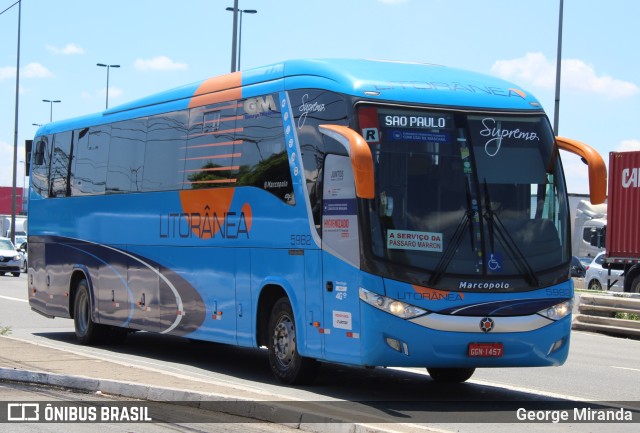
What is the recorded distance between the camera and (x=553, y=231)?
11898mm

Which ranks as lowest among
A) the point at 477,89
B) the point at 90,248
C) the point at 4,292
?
the point at 4,292

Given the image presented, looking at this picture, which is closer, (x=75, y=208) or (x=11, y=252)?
(x=75, y=208)

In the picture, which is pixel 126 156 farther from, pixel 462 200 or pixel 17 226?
pixel 17 226

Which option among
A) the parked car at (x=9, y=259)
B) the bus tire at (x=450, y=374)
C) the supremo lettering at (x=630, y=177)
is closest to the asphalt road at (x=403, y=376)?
the bus tire at (x=450, y=374)

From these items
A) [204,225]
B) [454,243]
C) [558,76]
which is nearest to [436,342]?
[454,243]

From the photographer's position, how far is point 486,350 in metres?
11.4

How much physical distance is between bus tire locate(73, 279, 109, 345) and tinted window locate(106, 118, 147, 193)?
2.12m

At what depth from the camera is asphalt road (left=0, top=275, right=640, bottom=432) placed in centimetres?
1232

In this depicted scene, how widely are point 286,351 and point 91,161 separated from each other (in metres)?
7.62

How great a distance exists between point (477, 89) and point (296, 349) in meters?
3.51

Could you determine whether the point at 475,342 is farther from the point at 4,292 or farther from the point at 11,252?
the point at 11,252

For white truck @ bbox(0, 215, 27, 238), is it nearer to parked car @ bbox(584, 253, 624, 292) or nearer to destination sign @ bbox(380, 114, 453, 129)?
parked car @ bbox(584, 253, 624, 292)

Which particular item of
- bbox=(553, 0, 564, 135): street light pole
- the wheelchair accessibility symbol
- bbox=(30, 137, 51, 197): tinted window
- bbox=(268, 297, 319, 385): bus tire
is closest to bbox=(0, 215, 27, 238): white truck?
bbox=(553, 0, 564, 135): street light pole

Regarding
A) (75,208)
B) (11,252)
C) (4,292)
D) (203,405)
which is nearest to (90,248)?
(75,208)
